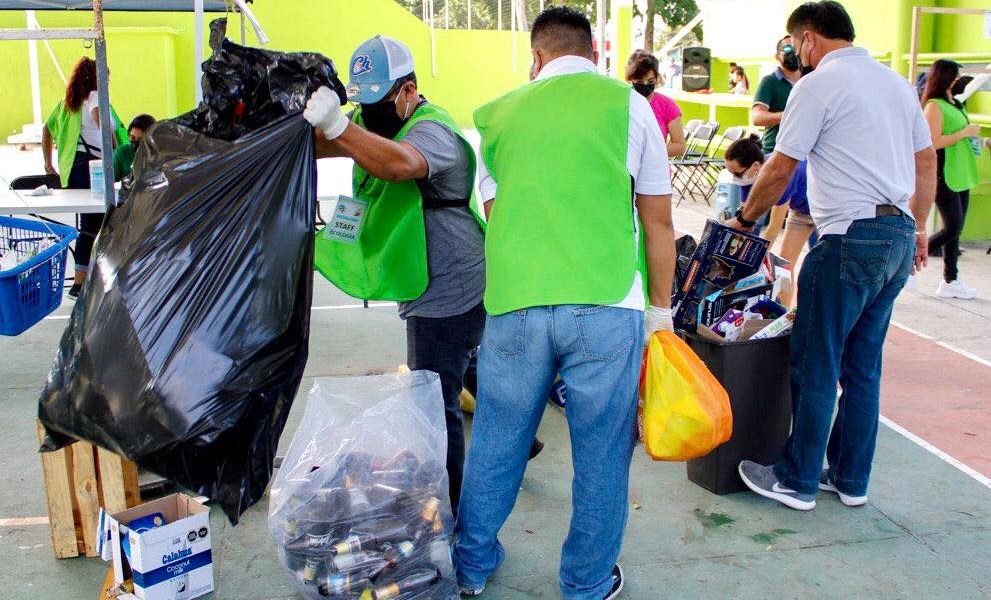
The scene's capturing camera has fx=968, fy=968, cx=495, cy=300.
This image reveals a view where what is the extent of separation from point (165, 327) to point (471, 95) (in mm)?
22150

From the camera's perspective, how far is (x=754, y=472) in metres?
3.57

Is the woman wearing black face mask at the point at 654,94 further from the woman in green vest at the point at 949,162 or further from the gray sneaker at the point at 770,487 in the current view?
the gray sneaker at the point at 770,487

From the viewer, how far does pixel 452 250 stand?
3049 mm

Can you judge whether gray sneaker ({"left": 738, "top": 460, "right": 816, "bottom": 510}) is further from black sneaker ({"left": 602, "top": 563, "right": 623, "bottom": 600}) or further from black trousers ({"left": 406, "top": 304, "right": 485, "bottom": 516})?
black trousers ({"left": 406, "top": 304, "right": 485, "bottom": 516})

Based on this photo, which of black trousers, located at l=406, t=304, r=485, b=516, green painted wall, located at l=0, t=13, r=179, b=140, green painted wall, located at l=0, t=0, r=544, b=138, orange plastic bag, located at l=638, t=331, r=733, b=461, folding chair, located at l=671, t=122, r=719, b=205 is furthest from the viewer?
green painted wall, located at l=0, t=0, r=544, b=138

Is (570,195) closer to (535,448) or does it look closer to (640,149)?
(640,149)

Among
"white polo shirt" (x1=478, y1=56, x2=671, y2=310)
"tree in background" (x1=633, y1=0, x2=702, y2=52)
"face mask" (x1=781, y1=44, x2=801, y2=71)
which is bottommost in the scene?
"white polo shirt" (x1=478, y1=56, x2=671, y2=310)

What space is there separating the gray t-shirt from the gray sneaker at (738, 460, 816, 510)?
4.14ft

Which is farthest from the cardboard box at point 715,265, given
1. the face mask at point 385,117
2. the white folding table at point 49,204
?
the white folding table at point 49,204

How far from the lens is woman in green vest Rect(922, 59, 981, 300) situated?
672 cm

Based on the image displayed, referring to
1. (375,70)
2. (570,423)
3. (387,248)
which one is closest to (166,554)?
(387,248)

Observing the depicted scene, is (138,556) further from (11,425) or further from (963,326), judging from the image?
(963,326)

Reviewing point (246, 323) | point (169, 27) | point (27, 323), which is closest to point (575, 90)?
point (246, 323)

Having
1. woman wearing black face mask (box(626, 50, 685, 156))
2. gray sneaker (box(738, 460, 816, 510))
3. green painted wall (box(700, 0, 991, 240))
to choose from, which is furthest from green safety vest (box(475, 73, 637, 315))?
green painted wall (box(700, 0, 991, 240))
